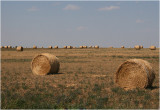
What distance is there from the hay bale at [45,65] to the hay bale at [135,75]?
267 inches

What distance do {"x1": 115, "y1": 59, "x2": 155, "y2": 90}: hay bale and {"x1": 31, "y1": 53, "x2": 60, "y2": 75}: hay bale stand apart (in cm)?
677

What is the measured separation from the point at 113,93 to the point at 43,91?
3307mm

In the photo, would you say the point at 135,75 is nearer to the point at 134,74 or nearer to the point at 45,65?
the point at 134,74

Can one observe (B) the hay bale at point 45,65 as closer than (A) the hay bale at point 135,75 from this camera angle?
No

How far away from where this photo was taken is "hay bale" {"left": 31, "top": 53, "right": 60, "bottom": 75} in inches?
720

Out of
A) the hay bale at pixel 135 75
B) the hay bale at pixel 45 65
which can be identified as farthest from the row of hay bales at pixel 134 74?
the hay bale at pixel 45 65

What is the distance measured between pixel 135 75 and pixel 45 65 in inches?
324

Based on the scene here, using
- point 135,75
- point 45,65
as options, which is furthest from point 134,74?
point 45,65

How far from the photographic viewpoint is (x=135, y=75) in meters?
12.4

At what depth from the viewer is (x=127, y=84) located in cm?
1263

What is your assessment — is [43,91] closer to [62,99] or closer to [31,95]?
[31,95]

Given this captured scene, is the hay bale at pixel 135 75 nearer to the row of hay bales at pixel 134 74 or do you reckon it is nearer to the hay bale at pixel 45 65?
the row of hay bales at pixel 134 74

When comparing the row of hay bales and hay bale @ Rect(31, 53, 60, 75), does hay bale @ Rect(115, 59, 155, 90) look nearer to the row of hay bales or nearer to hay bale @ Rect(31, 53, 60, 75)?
the row of hay bales

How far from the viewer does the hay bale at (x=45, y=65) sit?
18.3 meters
